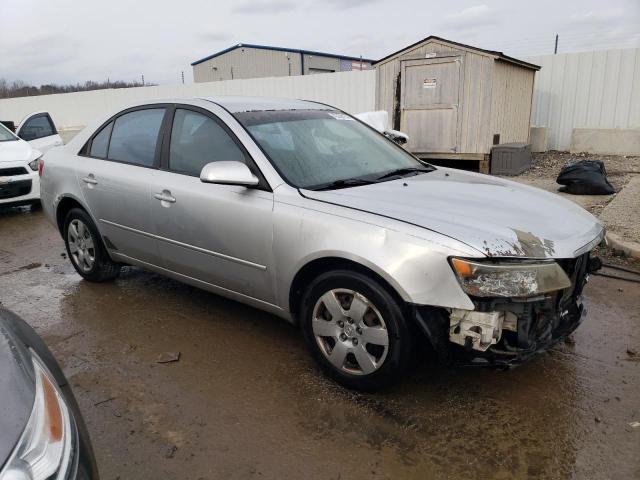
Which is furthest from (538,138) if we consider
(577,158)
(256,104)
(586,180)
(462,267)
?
(462,267)

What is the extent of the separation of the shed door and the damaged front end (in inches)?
328

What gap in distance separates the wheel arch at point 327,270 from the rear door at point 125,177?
1379mm

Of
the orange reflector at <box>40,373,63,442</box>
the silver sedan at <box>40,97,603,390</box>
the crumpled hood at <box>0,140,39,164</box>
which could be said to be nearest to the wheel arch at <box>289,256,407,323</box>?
the silver sedan at <box>40,97,603,390</box>

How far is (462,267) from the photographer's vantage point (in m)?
2.56

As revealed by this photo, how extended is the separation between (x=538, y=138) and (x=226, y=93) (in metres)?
12.7

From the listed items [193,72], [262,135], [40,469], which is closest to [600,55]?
[262,135]

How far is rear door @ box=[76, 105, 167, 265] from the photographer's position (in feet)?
13.3

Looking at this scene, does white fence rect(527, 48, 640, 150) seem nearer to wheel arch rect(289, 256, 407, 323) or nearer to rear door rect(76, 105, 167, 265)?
rear door rect(76, 105, 167, 265)

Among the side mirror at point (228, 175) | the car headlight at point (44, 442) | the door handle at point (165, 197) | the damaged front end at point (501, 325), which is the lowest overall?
the damaged front end at point (501, 325)

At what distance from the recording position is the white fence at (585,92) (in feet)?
41.7

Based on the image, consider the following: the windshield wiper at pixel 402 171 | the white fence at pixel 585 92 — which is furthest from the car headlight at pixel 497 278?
the white fence at pixel 585 92

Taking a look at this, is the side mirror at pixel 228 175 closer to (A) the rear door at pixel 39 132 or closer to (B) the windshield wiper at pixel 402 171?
(B) the windshield wiper at pixel 402 171

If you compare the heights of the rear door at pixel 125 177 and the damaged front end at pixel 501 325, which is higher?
the rear door at pixel 125 177

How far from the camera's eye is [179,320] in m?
4.14
